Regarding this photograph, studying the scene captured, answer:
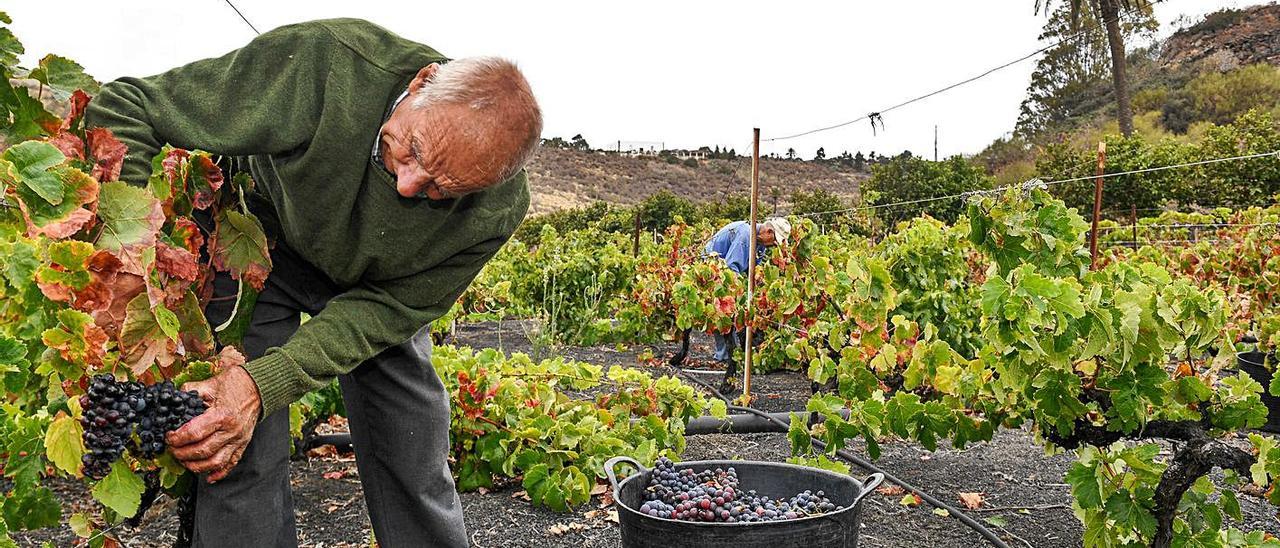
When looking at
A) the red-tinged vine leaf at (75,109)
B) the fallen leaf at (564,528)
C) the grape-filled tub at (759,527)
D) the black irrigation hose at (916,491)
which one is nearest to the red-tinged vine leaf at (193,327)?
the red-tinged vine leaf at (75,109)

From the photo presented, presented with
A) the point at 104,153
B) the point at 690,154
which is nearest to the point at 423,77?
the point at 104,153

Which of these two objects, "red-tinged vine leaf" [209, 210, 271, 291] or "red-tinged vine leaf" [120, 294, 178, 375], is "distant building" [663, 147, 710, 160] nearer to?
"red-tinged vine leaf" [209, 210, 271, 291]

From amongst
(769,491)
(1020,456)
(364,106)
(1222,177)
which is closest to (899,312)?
(1020,456)

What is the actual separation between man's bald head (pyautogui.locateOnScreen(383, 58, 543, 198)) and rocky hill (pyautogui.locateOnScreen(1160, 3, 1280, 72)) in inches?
1822

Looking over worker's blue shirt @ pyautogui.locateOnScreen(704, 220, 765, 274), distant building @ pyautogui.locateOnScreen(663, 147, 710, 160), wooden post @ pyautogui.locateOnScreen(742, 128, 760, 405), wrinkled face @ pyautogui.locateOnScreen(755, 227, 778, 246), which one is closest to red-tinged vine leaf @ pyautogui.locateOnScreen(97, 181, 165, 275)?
wooden post @ pyautogui.locateOnScreen(742, 128, 760, 405)

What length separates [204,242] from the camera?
80.1 inches

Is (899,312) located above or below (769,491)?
above

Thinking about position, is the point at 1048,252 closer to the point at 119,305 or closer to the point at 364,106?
the point at 364,106

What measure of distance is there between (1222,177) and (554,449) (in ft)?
59.9

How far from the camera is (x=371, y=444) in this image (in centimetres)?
243

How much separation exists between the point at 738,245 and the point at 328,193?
5951mm

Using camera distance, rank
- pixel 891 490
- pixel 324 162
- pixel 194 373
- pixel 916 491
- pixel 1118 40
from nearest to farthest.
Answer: pixel 194 373, pixel 324 162, pixel 916 491, pixel 891 490, pixel 1118 40

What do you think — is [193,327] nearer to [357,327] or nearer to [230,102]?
[357,327]

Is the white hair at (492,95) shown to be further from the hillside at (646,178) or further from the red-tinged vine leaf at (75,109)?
the hillside at (646,178)
